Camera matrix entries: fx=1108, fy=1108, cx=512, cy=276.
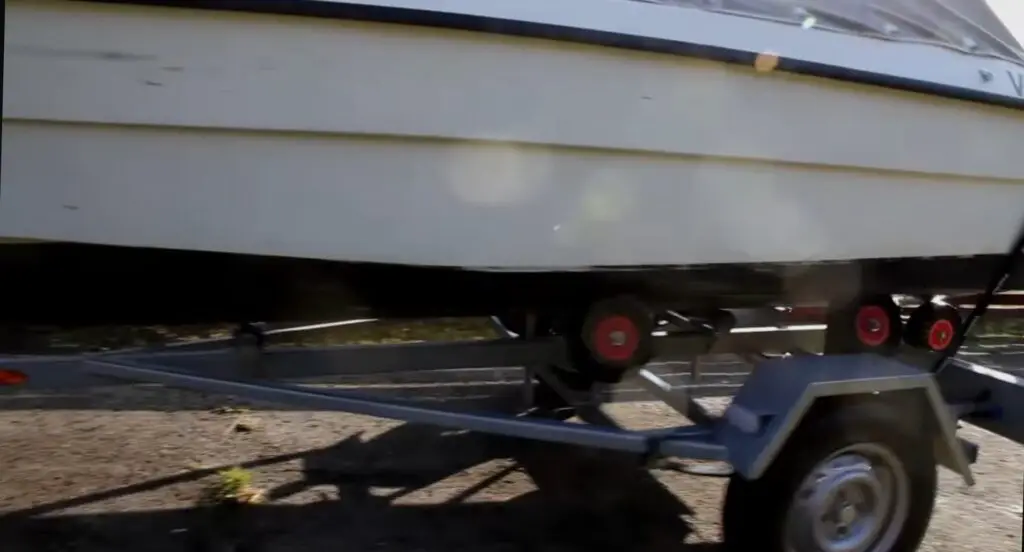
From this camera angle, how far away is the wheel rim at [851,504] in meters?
3.41

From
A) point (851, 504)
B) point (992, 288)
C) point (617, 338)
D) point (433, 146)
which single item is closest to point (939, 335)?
point (992, 288)

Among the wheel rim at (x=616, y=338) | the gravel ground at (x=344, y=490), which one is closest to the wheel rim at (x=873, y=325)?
the gravel ground at (x=344, y=490)

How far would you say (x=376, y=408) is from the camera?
10.5 ft

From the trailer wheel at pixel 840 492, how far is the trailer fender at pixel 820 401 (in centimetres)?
5

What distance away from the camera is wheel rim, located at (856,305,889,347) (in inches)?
150

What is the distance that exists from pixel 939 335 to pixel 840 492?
30.4 inches

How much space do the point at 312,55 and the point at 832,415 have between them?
1854mm

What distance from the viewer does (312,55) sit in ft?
9.39

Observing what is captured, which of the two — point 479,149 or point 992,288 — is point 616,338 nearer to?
point 479,149

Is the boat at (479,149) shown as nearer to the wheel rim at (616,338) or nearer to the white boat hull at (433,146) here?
the white boat hull at (433,146)

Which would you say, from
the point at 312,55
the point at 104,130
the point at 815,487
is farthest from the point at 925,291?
the point at 104,130

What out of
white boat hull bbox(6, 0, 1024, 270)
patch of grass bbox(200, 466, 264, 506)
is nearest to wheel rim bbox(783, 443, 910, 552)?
white boat hull bbox(6, 0, 1024, 270)

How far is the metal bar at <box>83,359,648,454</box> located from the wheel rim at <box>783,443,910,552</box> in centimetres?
55

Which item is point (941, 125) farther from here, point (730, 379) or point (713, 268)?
point (730, 379)
